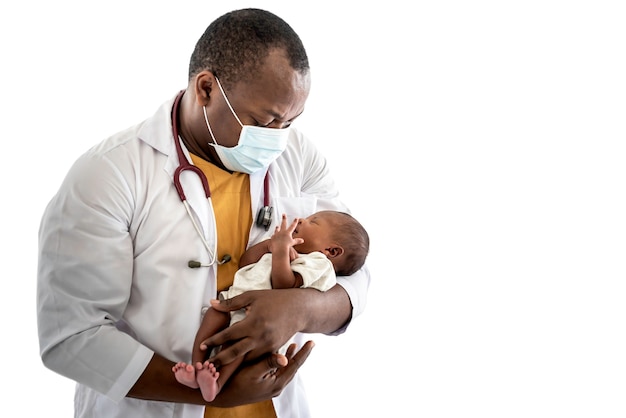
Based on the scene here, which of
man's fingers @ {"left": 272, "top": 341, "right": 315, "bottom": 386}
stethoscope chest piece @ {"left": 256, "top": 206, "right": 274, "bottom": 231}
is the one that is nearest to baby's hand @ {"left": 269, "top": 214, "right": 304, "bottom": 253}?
stethoscope chest piece @ {"left": 256, "top": 206, "right": 274, "bottom": 231}

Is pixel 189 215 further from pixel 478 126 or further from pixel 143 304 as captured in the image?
pixel 478 126

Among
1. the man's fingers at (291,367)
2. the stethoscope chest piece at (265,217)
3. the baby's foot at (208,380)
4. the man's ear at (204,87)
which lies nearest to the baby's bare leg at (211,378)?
the baby's foot at (208,380)

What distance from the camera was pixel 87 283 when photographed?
1.42 metres

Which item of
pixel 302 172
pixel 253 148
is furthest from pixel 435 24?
pixel 253 148

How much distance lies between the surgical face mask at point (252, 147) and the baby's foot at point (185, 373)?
48 centimetres

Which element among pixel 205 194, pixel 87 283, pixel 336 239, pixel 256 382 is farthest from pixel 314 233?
pixel 87 283

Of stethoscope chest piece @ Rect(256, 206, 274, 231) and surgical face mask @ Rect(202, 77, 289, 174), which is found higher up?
surgical face mask @ Rect(202, 77, 289, 174)

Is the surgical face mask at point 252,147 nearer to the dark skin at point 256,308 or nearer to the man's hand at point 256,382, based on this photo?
the dark skin at point 256,308

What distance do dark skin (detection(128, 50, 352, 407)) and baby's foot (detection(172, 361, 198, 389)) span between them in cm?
6

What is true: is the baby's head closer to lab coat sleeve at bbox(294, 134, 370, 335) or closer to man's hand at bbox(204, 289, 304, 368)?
lab coat sleeve at bbox(294, 134, 370, 335)

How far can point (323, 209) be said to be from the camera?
6.03 ft

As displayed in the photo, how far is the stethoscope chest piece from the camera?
163cm

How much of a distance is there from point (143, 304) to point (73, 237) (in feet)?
0.70

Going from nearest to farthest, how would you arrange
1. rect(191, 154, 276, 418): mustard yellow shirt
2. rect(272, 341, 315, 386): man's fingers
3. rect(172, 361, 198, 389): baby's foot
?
rect(172, 361, 198, 389): baby's foot
rect(272, 341, 315, 386): man's fingers
rect(191, 154, 276, 418): mustard yellow shirt
